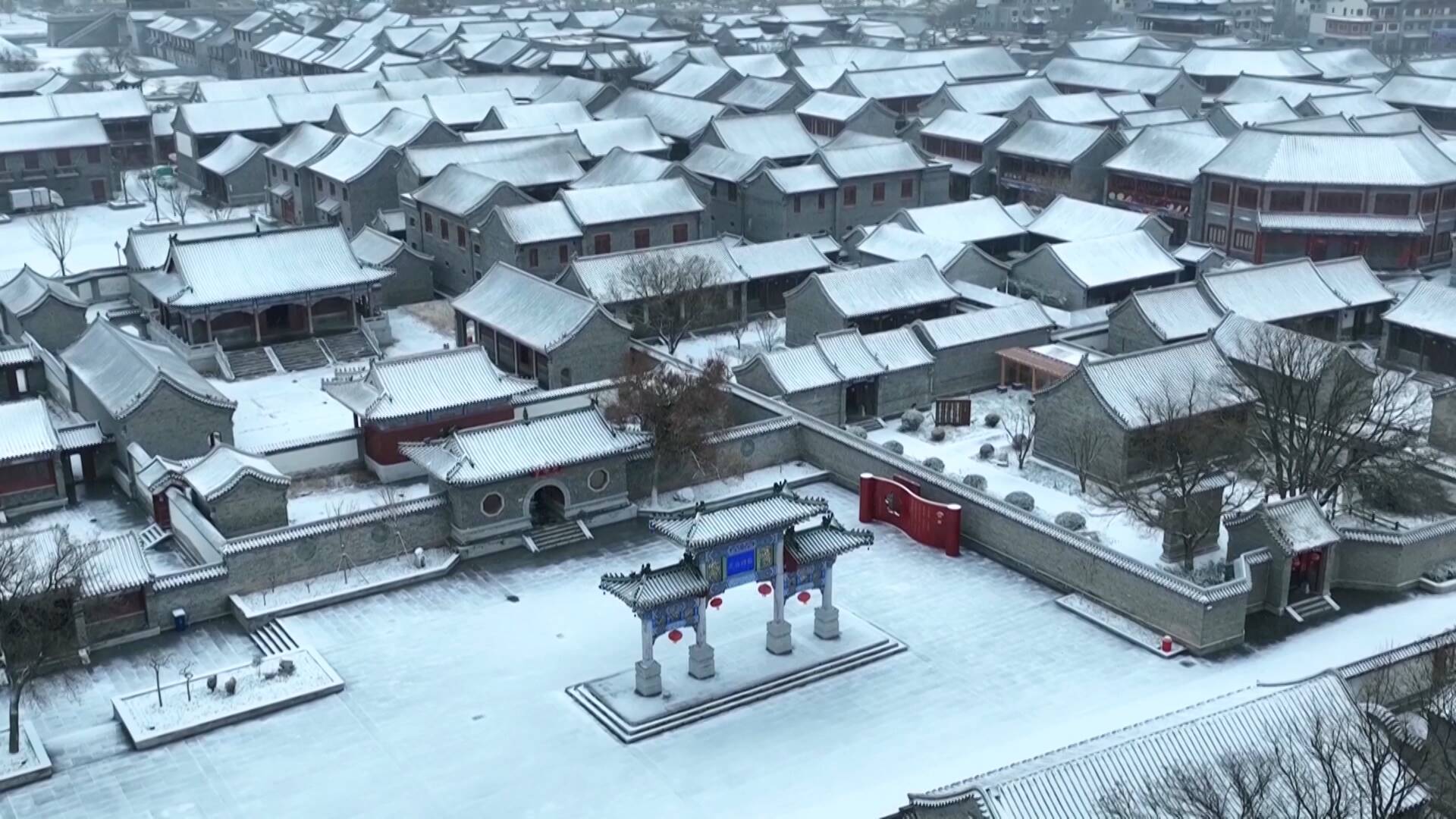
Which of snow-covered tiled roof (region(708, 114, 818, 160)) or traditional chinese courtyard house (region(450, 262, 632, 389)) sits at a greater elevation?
snow-covered tiled roof (region(708, 114, 818, 160))

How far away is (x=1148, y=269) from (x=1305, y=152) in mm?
11643

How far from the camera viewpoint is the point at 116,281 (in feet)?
171

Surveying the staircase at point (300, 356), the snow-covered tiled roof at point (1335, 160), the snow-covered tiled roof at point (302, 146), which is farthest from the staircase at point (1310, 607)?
the snow-covered tiled roof at point (302, 146)

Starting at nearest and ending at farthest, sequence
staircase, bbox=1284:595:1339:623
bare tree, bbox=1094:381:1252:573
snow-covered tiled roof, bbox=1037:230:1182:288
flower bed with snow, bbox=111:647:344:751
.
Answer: flower bed with snow, bbox=111:647:344:751 < staircase, bbox=1284:595:1339:623 < bare tree, bbox=1094:381:1252:573 < snow-covered tiled roof, bbox=1037:230:1182:288

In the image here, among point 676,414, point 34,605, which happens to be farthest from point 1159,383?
point 34,605

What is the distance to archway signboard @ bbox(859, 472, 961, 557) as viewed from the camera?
32.2 m

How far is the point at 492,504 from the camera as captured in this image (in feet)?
106

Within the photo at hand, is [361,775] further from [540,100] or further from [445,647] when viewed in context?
[540,100]

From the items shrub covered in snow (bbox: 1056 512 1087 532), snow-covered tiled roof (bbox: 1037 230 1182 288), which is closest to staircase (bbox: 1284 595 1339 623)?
shrub covered in snow (bbox: 1056 512 1087 532)

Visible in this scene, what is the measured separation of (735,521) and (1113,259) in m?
27.3

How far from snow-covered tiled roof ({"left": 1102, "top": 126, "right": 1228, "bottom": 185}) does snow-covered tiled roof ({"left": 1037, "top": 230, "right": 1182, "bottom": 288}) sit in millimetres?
9254

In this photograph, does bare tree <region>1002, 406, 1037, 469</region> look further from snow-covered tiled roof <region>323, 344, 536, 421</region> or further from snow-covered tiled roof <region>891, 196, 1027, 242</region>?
snow-covered tiled roof <region>323, 344, 536, 421</region>

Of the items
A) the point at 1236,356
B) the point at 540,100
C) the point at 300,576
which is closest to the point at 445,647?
the point at 300,576

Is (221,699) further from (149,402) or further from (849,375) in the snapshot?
(849,375)
